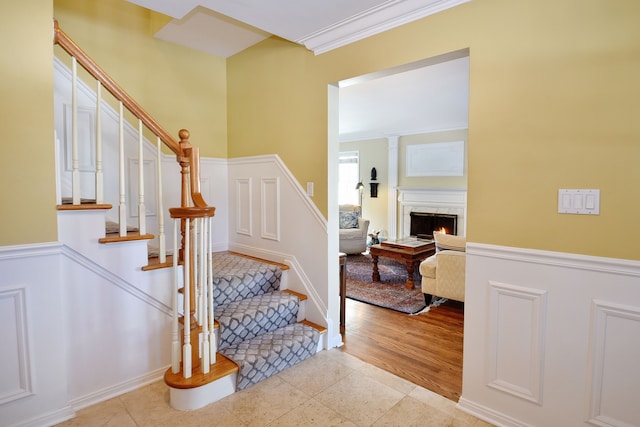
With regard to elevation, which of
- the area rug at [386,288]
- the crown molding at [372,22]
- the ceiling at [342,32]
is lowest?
the area rug at [386,288]

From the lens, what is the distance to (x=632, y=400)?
5.08ft

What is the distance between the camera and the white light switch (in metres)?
1.60

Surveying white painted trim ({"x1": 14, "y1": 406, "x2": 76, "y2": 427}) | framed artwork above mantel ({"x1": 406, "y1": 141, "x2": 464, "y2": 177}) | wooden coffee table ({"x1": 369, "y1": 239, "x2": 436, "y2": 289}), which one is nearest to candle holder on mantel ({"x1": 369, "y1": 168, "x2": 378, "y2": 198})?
framed artwork above mantel ({"x1": 406, "y1": 141, "x2": 464, "y2": 177})

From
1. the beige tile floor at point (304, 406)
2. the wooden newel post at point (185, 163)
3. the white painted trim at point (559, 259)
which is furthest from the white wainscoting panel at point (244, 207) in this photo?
the white painted trim at point (559, 259)

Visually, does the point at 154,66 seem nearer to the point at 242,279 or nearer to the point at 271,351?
the point at 242,279

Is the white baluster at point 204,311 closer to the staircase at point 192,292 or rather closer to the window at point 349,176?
the staircase at point 192,292

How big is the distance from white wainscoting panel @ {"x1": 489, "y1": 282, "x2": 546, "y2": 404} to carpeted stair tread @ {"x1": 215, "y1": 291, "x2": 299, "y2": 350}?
1465 millimetres

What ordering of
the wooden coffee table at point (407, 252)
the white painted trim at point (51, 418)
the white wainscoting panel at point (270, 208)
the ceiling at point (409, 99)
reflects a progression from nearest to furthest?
the white painted trim at point (51, 418), the white wainscoting panel at point (270, 208), the ceiling at point (409, 99), the wooden coffee table at point (407, 252)

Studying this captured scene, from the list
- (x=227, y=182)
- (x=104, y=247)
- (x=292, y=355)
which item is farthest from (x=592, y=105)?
(x=227, y=182)

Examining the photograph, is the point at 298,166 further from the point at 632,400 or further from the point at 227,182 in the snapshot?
the point at 632,400

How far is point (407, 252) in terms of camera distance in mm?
4496

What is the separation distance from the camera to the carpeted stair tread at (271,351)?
7.40ft

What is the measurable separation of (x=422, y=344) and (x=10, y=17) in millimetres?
3347

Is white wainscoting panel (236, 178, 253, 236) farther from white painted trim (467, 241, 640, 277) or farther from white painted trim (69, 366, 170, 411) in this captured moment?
white painted trim (467, 241, 640, 277)
